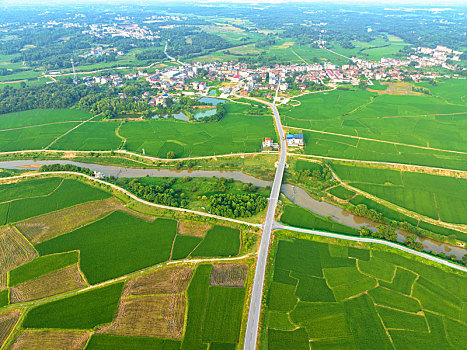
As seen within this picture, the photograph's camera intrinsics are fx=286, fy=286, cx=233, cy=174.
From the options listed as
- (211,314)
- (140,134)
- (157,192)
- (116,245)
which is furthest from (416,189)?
(140,134)

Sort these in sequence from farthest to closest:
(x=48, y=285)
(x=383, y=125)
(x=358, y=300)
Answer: (x=383, y=125) → (x=48, y=285) → (x=358, y=300)

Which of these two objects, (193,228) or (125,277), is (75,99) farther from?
(125,277)

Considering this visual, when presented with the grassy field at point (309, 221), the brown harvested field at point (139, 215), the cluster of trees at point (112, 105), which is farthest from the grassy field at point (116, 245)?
the cluster of trees at point (112, 105)

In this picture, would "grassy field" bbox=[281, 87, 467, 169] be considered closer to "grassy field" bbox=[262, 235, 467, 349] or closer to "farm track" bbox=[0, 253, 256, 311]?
"grassy field" bbox=[262, 235, 467, 349]

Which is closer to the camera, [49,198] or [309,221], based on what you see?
[309,221]

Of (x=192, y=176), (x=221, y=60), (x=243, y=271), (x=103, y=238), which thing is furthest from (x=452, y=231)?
(x=221, y=60)

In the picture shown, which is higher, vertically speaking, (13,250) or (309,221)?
(309,221)
